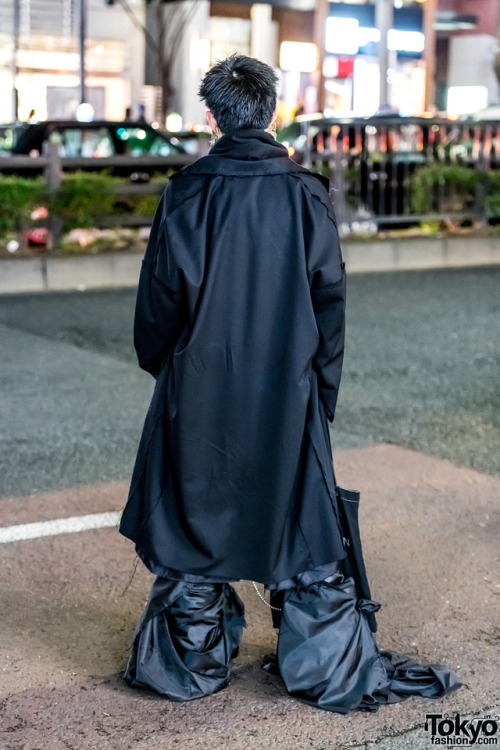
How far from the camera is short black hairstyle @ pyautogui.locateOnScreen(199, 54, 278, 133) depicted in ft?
10.9

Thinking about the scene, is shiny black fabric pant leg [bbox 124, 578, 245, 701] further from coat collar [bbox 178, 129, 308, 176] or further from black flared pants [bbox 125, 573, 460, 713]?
coat collar [bbox 178, 129, 308, 176]

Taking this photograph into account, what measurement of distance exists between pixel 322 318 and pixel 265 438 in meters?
0.39

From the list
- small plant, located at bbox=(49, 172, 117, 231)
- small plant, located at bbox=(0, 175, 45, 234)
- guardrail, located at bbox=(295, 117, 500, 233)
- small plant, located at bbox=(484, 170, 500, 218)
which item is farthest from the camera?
small plant, located at bbox=(484, 170, 500, 218)

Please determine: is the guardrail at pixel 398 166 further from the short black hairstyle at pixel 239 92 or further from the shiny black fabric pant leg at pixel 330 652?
the shiny black fabric pant leg at pixel 330 652

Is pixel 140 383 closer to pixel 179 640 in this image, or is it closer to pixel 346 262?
pixel 179 640

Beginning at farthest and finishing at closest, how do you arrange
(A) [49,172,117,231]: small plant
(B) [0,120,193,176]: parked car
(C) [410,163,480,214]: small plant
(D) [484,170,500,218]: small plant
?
(D) [484,170,500,218]: small plant → (C) [410,163,480,214]: small plant → (B) [0,120,193,176]: parked car → (A) [49,172,117,231]: small plant

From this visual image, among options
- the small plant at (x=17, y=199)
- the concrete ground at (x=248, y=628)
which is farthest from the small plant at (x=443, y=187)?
the concrete ground at (x=248, y=628)

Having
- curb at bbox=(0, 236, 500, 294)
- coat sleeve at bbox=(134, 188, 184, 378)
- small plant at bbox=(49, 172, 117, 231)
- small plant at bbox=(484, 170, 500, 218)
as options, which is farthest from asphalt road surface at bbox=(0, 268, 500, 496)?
small plant at bbox=(484, 170, 500, 218)

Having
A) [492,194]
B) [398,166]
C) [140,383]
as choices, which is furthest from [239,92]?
[492,194]

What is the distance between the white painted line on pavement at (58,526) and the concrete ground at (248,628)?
0.25 ft

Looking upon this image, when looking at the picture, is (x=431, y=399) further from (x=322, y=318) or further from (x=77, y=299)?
(x=77, y=299)

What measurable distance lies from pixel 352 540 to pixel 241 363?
654 mm

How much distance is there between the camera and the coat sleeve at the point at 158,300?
11.0ft

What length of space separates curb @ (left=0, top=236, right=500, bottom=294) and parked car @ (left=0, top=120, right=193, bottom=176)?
7.51ft
